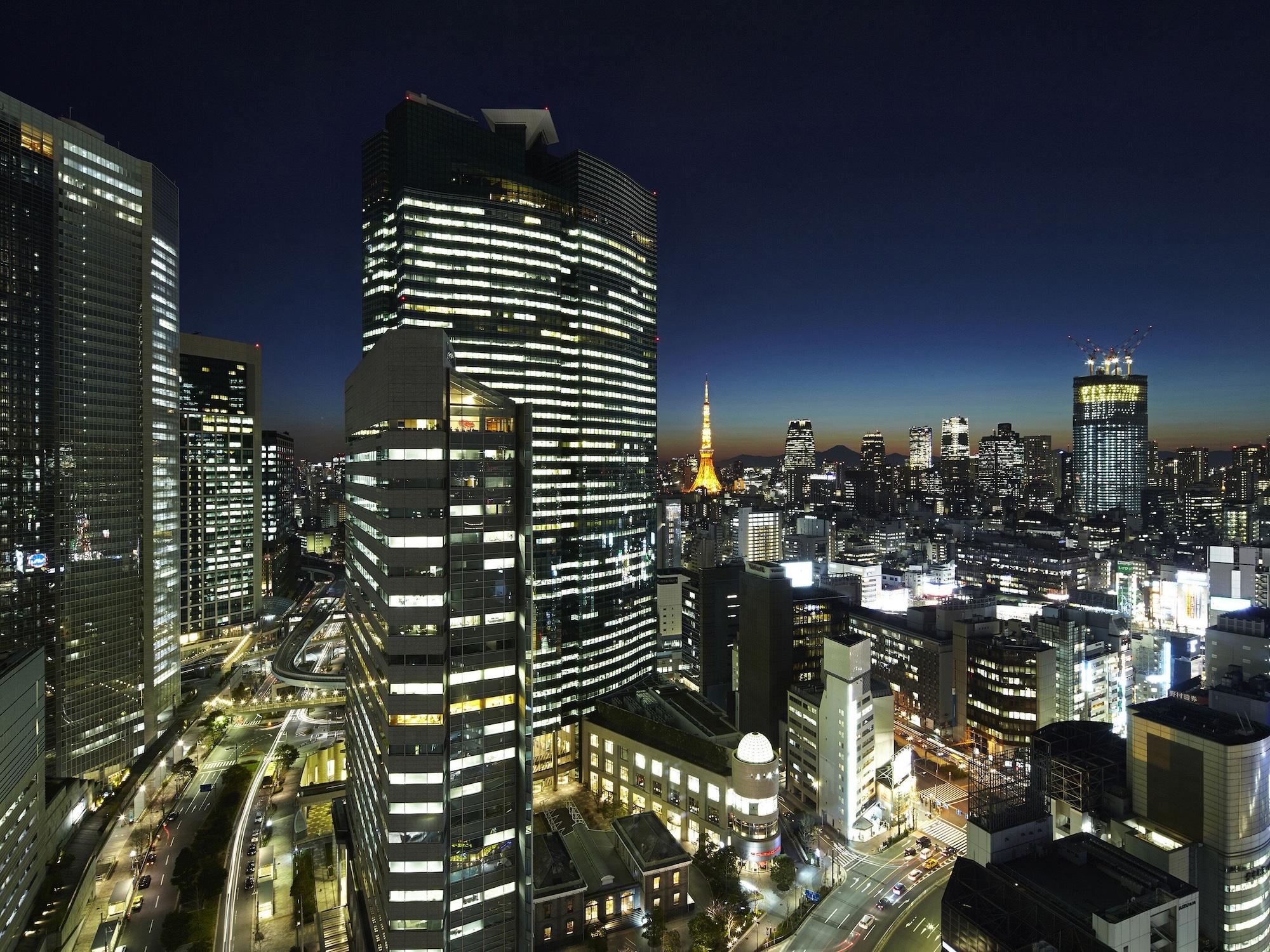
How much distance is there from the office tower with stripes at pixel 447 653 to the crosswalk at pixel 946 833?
42.9 metres

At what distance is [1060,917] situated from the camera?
35.9m

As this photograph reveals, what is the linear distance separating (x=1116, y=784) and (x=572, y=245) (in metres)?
77.7

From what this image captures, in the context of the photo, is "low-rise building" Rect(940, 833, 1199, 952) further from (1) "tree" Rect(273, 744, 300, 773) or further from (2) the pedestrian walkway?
(1) "tree" Rect(273, 744, 300, 773)

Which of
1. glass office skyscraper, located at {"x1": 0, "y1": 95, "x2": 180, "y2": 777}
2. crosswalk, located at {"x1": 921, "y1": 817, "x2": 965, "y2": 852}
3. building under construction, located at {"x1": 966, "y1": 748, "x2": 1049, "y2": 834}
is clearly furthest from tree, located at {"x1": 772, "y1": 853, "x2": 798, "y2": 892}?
glass office skyscraper, located at {"x1": 0, "y1": 95, "x2": 180, "y2": 777}

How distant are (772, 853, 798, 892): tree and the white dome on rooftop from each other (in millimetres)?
7650

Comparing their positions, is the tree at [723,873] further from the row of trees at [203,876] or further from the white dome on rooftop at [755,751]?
the row of trees at [203,876]

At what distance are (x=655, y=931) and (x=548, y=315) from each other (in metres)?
62.1

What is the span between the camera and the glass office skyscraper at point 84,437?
6725cm

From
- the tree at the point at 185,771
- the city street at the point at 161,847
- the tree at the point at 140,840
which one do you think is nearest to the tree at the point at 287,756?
the city street at the point at 161,847

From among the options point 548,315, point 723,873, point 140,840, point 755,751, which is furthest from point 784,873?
point 548,315

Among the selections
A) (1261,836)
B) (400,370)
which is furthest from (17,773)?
(1261,836)

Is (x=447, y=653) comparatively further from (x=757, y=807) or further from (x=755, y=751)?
(x=757, y=807)

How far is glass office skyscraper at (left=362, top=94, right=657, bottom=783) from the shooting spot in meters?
73.9

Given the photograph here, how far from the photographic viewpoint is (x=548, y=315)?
7912 centimetres
